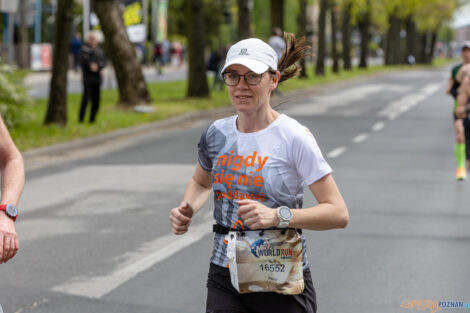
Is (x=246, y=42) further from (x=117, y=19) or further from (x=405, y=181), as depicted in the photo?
(x=117, y=19)

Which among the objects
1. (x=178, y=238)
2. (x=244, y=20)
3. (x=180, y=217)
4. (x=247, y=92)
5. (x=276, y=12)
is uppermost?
(x=276, y=12)

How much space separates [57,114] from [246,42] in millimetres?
14989

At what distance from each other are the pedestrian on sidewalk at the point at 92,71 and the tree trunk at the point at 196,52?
25.7ft

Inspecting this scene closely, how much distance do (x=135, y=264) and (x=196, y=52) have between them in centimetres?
2035

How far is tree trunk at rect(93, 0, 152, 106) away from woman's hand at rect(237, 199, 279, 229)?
19996 millimetres

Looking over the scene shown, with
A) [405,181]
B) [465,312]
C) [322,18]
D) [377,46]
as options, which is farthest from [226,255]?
[377,46]

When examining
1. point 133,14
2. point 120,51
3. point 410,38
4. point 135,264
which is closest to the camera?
point 135,264

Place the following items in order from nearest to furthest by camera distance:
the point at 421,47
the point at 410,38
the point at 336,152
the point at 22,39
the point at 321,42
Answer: the point at 336,152 < the point at 22,39 < the point at 321,42 < the point at 410,38 < the point at 421,47

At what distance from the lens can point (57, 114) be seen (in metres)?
18.1

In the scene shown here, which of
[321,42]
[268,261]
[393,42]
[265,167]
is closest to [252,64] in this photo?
[265,167]

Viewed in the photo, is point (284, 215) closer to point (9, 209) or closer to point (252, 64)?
point (252, 64)

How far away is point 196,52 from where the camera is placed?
1068 inches

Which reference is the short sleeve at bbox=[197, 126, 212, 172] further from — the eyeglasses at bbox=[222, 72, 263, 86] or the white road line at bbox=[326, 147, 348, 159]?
the white road line at bbox=[326, 147, 348, 159]

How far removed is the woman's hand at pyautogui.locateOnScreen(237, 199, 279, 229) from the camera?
3246 millimetres
